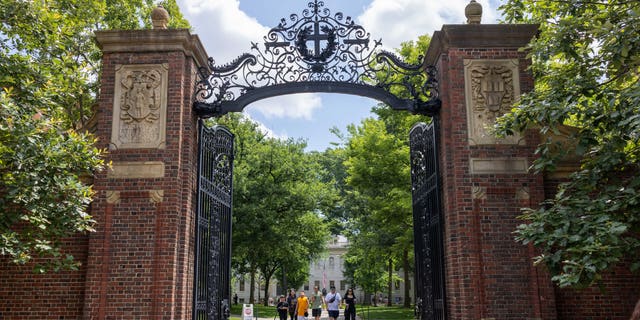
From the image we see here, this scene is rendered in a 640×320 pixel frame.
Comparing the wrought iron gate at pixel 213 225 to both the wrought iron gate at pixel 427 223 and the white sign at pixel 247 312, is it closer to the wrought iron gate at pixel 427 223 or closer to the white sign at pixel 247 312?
the wrought iron gate at pixel 427 223

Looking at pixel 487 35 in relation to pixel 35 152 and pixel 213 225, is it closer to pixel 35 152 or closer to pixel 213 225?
pixel 213 225

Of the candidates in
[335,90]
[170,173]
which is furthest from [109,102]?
[335,90]

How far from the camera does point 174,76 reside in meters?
9.17

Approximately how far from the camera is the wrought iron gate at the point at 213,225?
945cm

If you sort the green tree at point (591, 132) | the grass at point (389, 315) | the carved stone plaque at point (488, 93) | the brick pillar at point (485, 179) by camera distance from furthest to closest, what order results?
the grass at point (389, 315)
the carved stone plaque at point (488, 93)
the brick pillar at point (485, 179)
the green tree at point (591, 132)

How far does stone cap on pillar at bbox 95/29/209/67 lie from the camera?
914 centimetres

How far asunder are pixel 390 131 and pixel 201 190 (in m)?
15.5

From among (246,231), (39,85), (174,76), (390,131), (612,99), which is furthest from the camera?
(246,231)

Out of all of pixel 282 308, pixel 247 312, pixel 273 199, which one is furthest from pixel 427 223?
pixel 273 199

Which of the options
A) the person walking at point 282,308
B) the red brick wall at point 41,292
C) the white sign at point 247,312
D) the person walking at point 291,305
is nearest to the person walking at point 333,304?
the person walking at point 282,308

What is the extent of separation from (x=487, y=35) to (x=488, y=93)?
938 mm

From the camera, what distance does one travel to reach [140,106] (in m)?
9.13

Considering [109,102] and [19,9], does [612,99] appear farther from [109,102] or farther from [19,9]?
[19,9]

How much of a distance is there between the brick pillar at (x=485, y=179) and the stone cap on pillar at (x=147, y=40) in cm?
405
